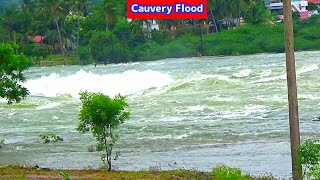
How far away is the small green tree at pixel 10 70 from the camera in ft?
68.8

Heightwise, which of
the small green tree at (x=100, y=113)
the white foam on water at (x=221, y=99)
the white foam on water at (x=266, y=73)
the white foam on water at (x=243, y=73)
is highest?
the small green tree at (x=100, y=113)

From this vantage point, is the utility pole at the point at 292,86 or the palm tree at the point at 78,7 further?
the palm tree at the point at 78,7

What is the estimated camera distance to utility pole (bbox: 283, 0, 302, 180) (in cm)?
1143

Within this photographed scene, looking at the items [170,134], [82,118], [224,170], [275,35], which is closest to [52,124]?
[170,134]

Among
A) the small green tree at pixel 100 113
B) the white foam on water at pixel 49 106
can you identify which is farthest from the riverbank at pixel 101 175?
the white foam on water at pixel 49 106

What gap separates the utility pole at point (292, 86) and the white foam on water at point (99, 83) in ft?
111

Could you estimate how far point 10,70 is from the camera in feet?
69.0

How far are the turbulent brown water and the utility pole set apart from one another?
512 centimetres

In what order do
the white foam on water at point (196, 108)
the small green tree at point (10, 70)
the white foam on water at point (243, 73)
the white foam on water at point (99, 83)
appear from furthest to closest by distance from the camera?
1. the white foam on water at point (99, 83)
2. the white foam on water at point (243, 73)
3. the white foam on water at point (196, 108)
4. the small green tree at point (10, 70)

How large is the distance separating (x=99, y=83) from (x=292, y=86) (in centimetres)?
4236

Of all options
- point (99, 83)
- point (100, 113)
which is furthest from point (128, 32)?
point (100, 113)

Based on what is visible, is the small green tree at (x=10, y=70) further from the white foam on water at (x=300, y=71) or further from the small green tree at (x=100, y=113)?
the white foam on water at (x=300, y=71)

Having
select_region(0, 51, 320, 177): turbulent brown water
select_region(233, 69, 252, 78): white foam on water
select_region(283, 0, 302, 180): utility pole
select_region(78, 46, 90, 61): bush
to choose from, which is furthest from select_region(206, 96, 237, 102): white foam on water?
select_region(78, 46, 90, 61): bush

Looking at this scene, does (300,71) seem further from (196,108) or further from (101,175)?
→ (101,175)
